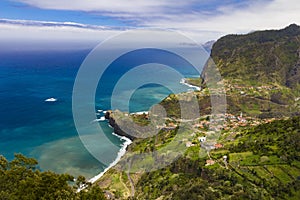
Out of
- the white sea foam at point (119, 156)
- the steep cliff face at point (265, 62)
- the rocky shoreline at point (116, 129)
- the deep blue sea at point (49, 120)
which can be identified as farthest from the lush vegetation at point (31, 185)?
Answer: the steep cliff face at point (265, 62)

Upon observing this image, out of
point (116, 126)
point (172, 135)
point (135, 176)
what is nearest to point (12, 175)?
point (135, 176)

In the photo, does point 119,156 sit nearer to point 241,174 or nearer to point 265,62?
point 241,174

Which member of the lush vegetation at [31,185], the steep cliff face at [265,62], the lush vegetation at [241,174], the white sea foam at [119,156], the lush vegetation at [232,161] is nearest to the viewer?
the lush vegetation at [31,185]

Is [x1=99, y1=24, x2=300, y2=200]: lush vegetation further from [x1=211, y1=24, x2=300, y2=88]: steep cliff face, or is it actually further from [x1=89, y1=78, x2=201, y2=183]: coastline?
[x1=211, y1=24, x2=300, y2=88]: steep cliff face

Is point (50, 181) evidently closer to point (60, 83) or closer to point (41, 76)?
point (60, 83)

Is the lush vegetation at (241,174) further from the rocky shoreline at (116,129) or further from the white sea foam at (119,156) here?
the rocky shoreline at (116,129)

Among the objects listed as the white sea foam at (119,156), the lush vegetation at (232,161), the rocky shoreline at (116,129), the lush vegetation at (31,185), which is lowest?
the white sea foam at (119,156)

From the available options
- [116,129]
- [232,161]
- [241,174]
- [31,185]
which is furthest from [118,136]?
[31,185]

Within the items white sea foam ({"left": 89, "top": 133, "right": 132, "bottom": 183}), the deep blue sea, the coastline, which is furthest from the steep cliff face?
white sea foam ({"left": 89, "top": 133, "right": 132, "bottom": 183})
